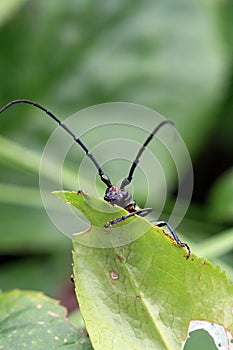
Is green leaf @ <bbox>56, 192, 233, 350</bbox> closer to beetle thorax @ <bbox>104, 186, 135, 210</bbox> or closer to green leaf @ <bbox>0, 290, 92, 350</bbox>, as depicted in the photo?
green leaf @ <bbox>0, 290, 92, 350</bbox>

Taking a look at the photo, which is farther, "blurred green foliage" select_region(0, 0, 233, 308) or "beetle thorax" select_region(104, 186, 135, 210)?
"blurred green foliage" select_region(0, 0, 233, 308)

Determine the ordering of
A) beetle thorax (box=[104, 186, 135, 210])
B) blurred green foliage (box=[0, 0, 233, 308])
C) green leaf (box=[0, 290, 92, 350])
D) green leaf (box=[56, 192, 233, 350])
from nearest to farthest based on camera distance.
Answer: green leaf (box=[56, 192, 233, 350])
green leaf (box=[0, 290, 92, 350])
beetle thorax (box=[104, 186, 135, 210])
blurred green foliage (box=[0, 0, 233, 308])

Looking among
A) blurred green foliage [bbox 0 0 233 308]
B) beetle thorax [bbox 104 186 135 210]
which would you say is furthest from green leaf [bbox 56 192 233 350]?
blurred green foliage [bbox 0 0 233 308]

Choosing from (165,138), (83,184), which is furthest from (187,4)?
(83,184)

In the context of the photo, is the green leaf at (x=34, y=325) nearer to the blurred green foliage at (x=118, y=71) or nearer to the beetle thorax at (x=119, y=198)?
the beetle thorax at (x=119, y=198)

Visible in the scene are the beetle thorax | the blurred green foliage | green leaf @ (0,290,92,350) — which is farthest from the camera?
the blurred green foliage

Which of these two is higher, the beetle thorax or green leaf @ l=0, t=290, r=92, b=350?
the beetle thorax

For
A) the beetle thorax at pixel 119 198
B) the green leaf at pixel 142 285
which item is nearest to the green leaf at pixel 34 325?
the green leaf at pixel 142 285
